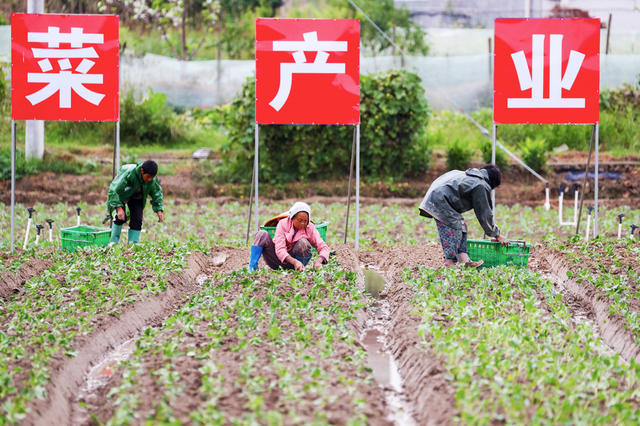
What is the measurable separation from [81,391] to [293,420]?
6.68 feet

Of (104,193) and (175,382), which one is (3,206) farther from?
(175,382)

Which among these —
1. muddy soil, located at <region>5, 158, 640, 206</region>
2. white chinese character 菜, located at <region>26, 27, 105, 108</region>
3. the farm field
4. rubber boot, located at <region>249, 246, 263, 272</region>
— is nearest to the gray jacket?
the farm field

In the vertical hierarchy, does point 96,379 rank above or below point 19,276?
below

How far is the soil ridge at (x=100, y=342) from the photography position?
539 cm

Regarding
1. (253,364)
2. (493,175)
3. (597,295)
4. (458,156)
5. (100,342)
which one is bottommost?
(100,342)

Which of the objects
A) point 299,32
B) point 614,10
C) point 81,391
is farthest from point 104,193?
point 614,10

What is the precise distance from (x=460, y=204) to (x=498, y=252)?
0.76 m

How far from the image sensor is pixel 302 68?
11.3 m

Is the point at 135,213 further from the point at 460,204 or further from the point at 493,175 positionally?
the point at 493,175

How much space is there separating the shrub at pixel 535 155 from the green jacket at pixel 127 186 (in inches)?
449

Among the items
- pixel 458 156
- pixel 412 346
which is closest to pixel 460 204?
pixel 412 346

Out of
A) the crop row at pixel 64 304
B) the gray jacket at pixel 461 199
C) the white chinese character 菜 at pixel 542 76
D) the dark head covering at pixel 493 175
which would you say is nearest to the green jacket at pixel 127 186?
the crop row at pixel 64 304

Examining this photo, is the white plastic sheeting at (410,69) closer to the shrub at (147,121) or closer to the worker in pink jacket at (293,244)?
the shrub at (147,121)

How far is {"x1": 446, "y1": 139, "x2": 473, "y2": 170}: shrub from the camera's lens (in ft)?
65.1
